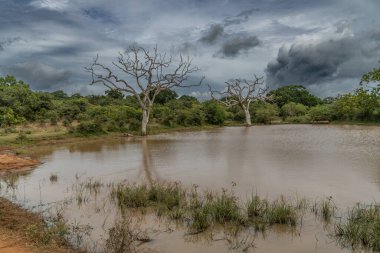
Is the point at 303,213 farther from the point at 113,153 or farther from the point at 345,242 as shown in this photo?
the point at 113,153

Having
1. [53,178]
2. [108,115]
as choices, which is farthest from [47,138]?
[53,178]

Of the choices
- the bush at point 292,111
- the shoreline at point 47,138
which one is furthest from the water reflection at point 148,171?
the bush at point 292,111

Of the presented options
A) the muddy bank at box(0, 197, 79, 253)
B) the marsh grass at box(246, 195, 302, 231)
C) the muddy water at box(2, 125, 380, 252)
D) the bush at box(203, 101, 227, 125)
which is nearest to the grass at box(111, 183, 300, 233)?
the marsh grass at box(246, 195, 302, 231)

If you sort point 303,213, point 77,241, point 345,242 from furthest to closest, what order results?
point 303,213
point 77,241
point 345,242

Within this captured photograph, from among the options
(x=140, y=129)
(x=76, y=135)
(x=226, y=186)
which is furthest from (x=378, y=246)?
(x=140, y=129)

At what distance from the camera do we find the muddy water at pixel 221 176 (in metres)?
7.18

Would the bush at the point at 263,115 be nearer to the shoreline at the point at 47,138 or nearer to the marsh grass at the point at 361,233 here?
the shoreline at the point at 47,138

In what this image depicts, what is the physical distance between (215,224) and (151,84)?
2827 centimetres

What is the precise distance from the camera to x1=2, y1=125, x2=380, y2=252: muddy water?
718 centimetres

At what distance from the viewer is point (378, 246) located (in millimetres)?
6281

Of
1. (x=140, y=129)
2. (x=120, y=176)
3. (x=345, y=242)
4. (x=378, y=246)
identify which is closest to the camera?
(x=378, y=246)

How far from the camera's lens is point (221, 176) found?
13.8 m

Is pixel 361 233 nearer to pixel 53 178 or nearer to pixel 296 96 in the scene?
pixel 53 178

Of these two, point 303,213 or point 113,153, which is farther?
point 113,153
